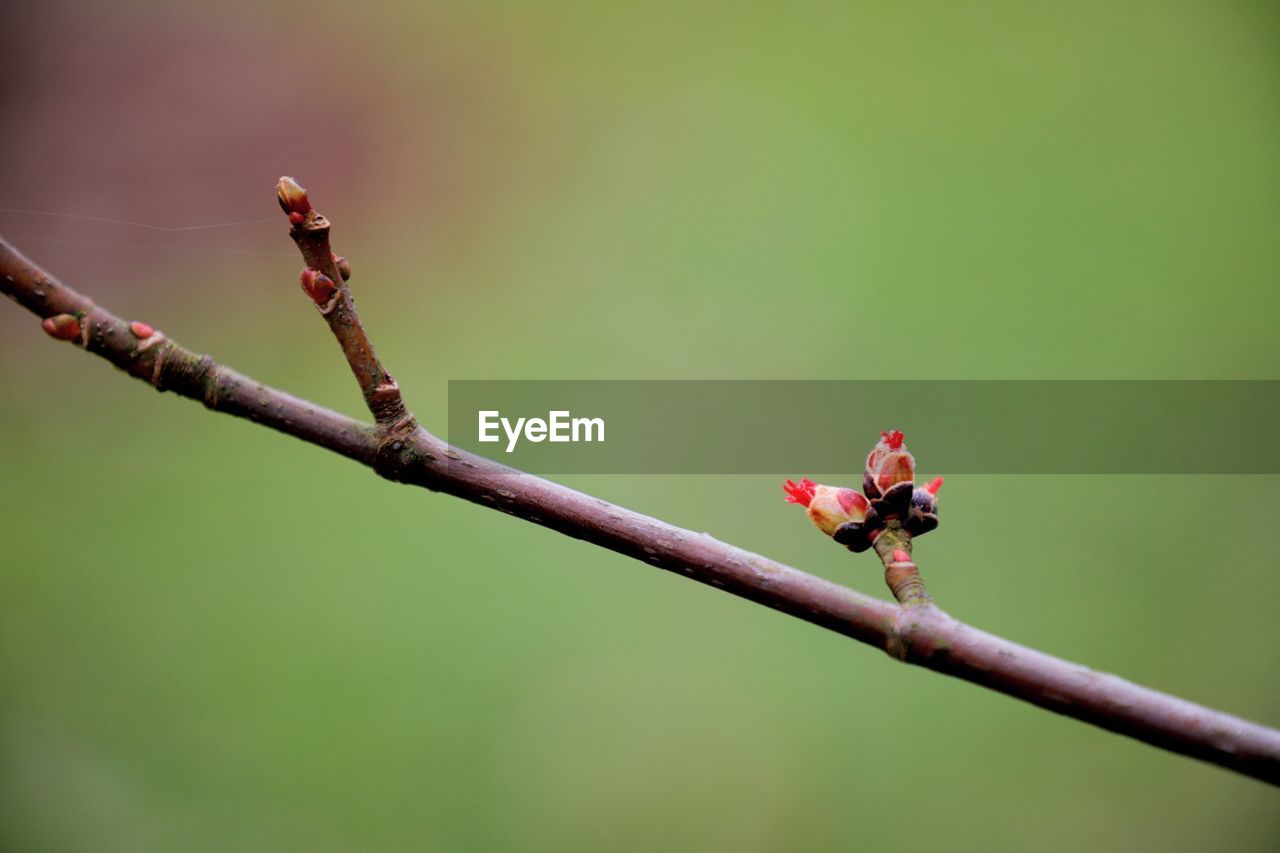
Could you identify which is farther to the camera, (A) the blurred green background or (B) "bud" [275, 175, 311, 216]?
(A) the blurred green background

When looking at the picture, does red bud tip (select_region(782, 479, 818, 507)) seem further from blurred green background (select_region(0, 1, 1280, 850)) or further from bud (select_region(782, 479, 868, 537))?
blurred green background (select_region(0, 1, 1280, 850))

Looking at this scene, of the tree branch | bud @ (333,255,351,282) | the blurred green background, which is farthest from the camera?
the blurred green background

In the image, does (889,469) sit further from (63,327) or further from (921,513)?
(63,327)

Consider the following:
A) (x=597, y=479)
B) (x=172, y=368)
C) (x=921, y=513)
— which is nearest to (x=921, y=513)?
(x=921, y=513)

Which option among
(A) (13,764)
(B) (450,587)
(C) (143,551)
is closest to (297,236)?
(B) (450,587)

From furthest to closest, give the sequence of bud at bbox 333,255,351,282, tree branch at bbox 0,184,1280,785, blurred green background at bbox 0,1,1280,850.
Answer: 1. blurred green background at bbox 0,1,1280,850
2. bud at bbox 333,255,351,282
3. tree branch at bbox 0,184,1280,785

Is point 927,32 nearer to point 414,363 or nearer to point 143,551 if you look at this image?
point 414,363

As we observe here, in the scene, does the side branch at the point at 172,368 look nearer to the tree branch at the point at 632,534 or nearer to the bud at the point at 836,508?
the tree branch at the point at 632,534

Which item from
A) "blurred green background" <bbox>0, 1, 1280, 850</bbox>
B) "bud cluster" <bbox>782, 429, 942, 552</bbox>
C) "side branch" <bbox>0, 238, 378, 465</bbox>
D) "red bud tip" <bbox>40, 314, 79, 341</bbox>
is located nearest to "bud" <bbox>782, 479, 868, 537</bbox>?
"bud cluster" <bbox>782, 429, 942, 552</bbox>

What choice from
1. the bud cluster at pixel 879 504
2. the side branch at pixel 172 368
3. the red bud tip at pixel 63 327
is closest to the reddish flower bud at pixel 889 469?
the bud cluster at pixel 879 504
